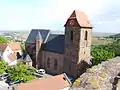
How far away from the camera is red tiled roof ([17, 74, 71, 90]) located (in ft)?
84.2

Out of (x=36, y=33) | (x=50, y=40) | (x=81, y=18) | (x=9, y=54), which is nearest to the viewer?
(x=81, y=18)

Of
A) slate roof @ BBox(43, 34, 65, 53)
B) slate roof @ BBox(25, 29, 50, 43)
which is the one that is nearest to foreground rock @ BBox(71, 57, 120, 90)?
slate roof @ BBox(43, 34, 65, 53)

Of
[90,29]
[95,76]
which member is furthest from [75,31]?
[95,76]

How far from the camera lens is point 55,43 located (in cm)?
4469

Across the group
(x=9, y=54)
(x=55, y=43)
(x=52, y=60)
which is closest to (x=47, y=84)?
(x=52, y=60)

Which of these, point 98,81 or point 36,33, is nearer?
point 98,81

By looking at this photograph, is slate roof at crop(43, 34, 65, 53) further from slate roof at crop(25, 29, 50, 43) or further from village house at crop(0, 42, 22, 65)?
village house at crop(0, 42, 22, 65)

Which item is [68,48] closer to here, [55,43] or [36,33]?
[55,43]

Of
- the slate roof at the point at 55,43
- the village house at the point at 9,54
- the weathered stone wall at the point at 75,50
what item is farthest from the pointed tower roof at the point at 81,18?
the village house at the point at 9,54

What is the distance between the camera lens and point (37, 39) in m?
46.4

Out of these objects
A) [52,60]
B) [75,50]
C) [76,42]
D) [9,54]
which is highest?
[76,42]

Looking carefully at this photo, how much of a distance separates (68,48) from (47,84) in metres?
14.1

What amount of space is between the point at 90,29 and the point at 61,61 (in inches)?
379

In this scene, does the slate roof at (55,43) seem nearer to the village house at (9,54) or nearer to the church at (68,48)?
the church at (68,48)
